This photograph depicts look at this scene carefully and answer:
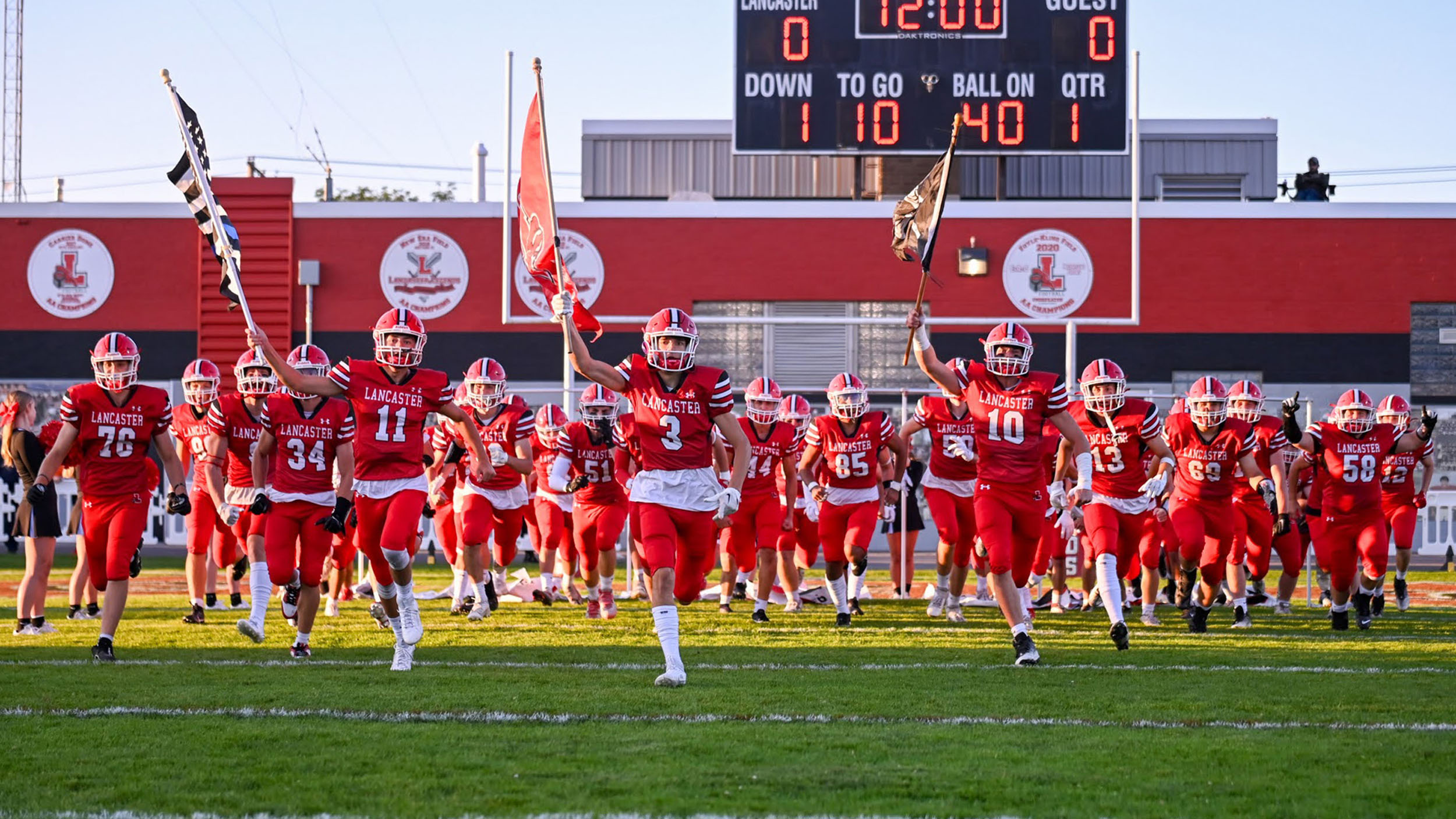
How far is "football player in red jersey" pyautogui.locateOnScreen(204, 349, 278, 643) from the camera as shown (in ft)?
34.5

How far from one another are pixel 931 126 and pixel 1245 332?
9263 mm

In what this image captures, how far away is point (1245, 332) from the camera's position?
24.5 metres

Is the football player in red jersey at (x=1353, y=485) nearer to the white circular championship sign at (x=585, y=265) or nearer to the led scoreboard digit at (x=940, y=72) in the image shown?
the led scoreboard digit at (x=940, y=72)

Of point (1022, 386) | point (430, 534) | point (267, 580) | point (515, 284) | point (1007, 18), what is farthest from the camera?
point (515, 284)

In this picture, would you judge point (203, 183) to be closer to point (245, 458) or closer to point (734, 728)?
point (245, 458)

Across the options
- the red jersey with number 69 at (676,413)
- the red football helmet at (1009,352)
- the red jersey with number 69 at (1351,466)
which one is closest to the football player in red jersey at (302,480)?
the red jersey with number 69 at (676,413)

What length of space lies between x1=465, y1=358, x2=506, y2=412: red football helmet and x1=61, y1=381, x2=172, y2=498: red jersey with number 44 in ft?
11.0

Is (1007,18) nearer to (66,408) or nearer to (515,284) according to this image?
(515,284)

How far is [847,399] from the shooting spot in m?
13.1

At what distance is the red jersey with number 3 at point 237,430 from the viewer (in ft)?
37.4

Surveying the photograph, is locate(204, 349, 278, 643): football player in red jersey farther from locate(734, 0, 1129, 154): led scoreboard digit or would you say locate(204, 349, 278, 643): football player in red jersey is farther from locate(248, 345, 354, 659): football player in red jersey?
locate(734, 0, 1129, 154): led scoreboard digit

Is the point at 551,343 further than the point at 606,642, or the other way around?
the point at 551,343

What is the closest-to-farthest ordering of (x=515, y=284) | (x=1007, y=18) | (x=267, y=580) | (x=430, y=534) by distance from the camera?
(x=267, y=580)
(x=1007, y=18)
(x=430, y=534)
(x=515, y=284)

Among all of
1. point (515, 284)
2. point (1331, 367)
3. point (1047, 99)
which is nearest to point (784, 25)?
point (1047, 99)
